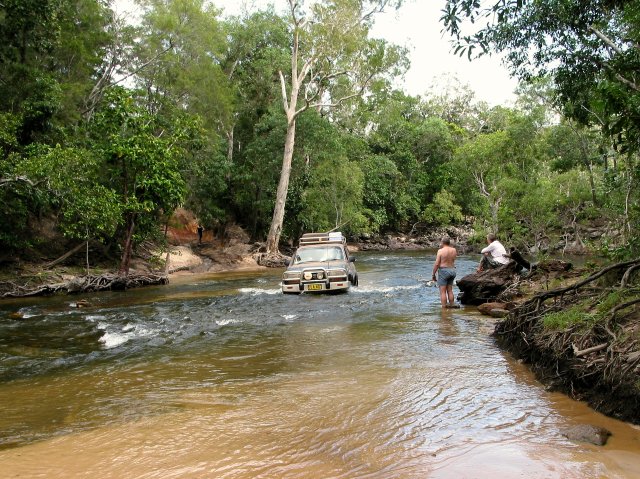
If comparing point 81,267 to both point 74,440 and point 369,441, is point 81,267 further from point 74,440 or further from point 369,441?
point 369,441

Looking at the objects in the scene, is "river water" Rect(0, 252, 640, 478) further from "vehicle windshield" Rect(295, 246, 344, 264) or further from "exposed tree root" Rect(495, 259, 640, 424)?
"vehicle windshield" Rect(295, 246, 344, 264)

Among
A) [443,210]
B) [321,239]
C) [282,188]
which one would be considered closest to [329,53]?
[282,188]

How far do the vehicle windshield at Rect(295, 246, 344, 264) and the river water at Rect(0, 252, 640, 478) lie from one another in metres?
4.51

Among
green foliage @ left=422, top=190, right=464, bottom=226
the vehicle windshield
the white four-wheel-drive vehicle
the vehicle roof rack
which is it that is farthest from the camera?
green foliage @ left=422, top=190, right=464, bottom=226

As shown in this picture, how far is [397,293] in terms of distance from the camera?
14891 millimetres

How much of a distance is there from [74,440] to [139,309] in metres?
9.05

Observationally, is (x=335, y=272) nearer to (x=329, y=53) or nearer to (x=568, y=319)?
(x=568, y=319)

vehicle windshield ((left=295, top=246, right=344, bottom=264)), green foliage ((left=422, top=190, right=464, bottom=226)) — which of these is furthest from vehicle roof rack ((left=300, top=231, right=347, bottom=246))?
green foliage ((left=422, top=190, right=464, bottom=226))

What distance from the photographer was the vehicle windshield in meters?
14.8

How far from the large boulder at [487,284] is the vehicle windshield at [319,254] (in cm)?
389

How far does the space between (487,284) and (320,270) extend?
14.7 feet

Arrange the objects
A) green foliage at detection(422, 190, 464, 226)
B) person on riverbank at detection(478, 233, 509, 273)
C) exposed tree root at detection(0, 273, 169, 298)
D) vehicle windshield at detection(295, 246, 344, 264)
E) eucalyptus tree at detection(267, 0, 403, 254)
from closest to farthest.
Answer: person on riverbank at detection(478, 233, 509, 273) → vehicle windshield at detection(295, 246, 344, 264) → exposed tree root at detection(0, 273, 169, 298) → eucalyptus tree at detection(267, 0, 403, 254) → green foliage at detection(422, 190, 464, 226)

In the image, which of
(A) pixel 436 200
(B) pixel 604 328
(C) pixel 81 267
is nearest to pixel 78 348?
(B) pixel 604 328

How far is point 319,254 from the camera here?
14836 millimetres
